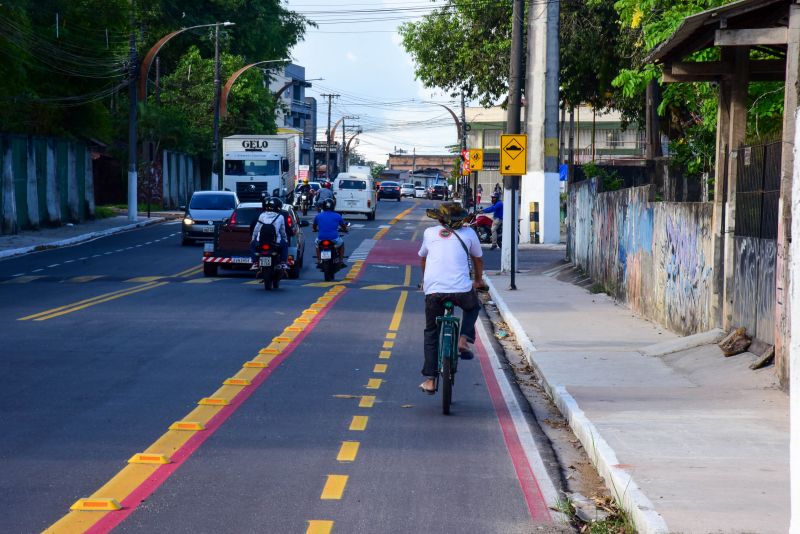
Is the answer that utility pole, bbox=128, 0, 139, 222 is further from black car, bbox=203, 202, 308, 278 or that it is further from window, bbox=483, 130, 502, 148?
window, bbox=483, 130, 502, 148

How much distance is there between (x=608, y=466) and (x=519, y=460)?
0.94 m

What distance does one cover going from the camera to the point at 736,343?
1330cm

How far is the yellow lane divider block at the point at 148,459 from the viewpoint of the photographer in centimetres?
864

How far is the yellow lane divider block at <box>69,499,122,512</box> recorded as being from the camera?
7320mm

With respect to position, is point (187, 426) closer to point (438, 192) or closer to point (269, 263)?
point (269, 263)

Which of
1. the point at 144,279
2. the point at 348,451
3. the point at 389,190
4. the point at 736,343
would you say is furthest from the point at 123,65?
the point at 348,451

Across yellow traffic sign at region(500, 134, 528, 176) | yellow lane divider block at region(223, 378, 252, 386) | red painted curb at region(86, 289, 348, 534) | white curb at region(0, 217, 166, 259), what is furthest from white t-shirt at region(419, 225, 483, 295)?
white curb at region(0, 217, 166, 259)

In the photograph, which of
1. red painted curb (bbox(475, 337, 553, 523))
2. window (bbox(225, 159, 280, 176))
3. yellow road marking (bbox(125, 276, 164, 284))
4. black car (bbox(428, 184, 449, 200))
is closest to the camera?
red painted curb (bbox(475, 337, 553, 523))

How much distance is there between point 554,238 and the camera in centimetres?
4147

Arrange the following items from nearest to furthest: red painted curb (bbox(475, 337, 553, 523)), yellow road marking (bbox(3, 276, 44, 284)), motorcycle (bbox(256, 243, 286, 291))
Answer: red painted curb (bbox(475, 337, 553, 523)) → motorcycle (bbox(256, 243, 286, 291)) → yellow road marking (bbox(3, 276, 44, 284))

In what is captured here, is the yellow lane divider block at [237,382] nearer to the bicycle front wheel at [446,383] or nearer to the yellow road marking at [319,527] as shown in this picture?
the bicycle front wheel at [446,383]

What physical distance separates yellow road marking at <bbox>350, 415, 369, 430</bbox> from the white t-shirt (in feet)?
4.50

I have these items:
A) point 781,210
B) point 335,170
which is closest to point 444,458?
point 781,210

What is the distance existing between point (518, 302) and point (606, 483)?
1387cm
